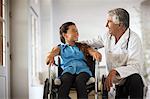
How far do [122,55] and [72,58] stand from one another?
0.44 meters

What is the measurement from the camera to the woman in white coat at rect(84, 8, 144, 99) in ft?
9.29

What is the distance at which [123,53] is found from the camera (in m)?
2.93

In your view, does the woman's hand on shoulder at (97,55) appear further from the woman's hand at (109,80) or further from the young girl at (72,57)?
the woman's hand at (109,80)

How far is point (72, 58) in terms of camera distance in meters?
2.97

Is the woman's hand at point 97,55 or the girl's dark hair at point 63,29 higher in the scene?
the girl's dark hair at point 63,29

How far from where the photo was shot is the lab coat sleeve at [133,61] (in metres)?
2.87

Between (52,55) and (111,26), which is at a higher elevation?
(111,26)

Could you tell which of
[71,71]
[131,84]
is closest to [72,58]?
[71,71]

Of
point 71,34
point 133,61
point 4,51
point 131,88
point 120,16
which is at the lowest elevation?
point 131,88

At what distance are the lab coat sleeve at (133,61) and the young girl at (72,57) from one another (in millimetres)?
239

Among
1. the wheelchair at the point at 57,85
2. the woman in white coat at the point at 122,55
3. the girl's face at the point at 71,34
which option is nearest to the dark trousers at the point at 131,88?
the woman in white coat at the point at 122,55

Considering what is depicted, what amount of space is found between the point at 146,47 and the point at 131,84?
0.43 m

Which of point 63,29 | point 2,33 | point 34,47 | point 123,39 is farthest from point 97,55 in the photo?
point 2,33

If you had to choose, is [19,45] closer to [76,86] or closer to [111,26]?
[76,86]
